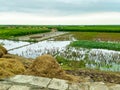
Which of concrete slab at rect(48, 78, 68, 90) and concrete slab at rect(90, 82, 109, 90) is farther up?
concrete slab at rect(48, 78, 68, 90)

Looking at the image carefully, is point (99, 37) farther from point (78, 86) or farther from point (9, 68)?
Answer: point (78, 86)

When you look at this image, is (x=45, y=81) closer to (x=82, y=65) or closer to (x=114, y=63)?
(x=82, y=65)

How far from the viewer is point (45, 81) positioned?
5.23 m

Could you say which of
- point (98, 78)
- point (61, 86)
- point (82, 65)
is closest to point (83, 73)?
point (98, 78)

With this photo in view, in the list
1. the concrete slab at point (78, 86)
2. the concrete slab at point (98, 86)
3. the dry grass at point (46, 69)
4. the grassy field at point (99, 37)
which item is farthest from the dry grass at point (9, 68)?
the grassy field at point (99, 37)

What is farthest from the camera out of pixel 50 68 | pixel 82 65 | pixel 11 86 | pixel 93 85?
pixel 82 65

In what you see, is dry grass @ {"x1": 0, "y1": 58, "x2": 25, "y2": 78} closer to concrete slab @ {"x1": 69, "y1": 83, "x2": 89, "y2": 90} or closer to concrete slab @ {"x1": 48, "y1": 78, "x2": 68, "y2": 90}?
concrete slab @ {"x1": 48, "y1": 78, "x2": 68, "y2": 90}

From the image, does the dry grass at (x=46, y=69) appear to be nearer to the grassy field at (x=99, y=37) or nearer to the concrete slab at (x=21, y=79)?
the concrete slab at (x=21, y=79)

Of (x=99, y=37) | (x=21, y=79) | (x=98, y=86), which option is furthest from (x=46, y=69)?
(x=99, y=37)

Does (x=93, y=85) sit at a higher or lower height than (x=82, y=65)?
higher

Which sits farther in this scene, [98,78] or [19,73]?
[98,78]

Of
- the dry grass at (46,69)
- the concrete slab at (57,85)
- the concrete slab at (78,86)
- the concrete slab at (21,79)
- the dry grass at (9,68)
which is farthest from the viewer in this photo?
the dry grass at (46,69)

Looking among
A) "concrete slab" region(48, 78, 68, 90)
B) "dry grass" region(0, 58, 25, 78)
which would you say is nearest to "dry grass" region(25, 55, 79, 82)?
"dry grass" region(0, 58, 25, 78)

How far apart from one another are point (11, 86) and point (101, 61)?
7377mm
